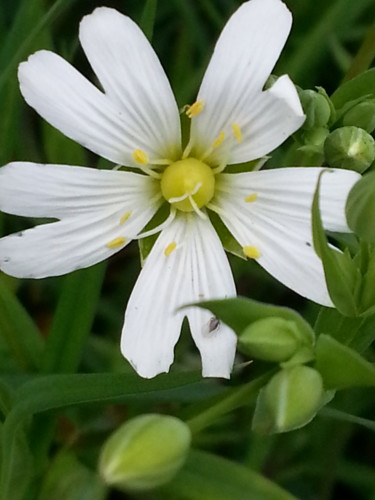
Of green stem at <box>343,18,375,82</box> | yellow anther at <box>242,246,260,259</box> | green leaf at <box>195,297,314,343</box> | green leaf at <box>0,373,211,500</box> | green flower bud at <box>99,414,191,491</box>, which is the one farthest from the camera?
green stem at <box>343,18,375,82</box>

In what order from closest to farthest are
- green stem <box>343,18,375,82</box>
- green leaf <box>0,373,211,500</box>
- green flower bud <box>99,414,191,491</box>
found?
green flower bud <box>99,414,191,491</box> → green leaf <box>0,373,211,500</box> → green stem <box>343,18,375,82</box>

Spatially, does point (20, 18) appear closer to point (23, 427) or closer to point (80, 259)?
point (80, 259)

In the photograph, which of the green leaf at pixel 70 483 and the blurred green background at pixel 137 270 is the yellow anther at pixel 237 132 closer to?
the blurred green background at pixel 137 270

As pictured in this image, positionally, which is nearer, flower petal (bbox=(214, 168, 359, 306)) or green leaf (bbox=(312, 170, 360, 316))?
green leaf (bbox=(312, 170, 360, 316))

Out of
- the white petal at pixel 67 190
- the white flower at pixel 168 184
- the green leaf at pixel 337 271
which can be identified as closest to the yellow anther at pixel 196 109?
the white flower at pixel 168 184

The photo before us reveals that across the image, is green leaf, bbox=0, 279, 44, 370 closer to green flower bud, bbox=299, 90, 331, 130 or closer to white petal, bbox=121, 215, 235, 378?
white petal, bbox=121, 215, 235, 378

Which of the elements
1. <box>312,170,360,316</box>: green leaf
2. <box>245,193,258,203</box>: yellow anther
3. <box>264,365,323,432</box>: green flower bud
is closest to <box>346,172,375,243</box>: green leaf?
<box>312,170,360,316</box>: green leaf

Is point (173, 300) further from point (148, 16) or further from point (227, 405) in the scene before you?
point (148, 16)

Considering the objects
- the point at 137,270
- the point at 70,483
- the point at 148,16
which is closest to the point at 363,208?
the point at 148,16
